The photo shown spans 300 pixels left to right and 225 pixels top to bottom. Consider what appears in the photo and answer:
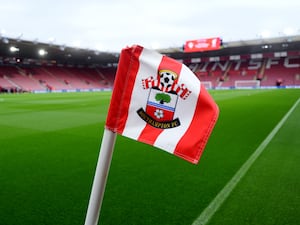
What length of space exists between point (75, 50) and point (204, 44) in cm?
2064

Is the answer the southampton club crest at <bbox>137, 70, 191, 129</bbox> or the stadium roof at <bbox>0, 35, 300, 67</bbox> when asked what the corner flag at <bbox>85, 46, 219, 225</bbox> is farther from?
the stadium roof at <bbox>0, 35, 300, 67</bbox>

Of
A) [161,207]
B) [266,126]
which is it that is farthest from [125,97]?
[266,126]

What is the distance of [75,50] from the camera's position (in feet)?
144

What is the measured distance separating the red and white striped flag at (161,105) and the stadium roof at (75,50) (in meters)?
37.3

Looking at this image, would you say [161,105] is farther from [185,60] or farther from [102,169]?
[185,60]

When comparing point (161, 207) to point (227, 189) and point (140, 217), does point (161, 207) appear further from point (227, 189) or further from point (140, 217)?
point (227, 189)

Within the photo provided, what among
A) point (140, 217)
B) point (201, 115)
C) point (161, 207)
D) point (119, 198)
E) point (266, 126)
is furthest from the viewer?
point (266, 126)

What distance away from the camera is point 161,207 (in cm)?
303

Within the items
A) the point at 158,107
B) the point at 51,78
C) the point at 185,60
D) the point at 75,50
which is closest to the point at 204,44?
the point at 185,60

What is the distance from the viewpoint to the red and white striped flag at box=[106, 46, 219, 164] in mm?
1382

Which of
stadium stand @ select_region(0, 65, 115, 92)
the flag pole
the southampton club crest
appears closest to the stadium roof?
stadium stand @ select_region(0, 65, 115, 92)

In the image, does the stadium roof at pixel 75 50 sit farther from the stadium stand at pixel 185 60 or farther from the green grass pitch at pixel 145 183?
the green grass pitch at pixel 145 183

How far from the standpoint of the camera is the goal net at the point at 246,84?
164 ft

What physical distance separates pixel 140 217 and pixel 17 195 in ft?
5.40
